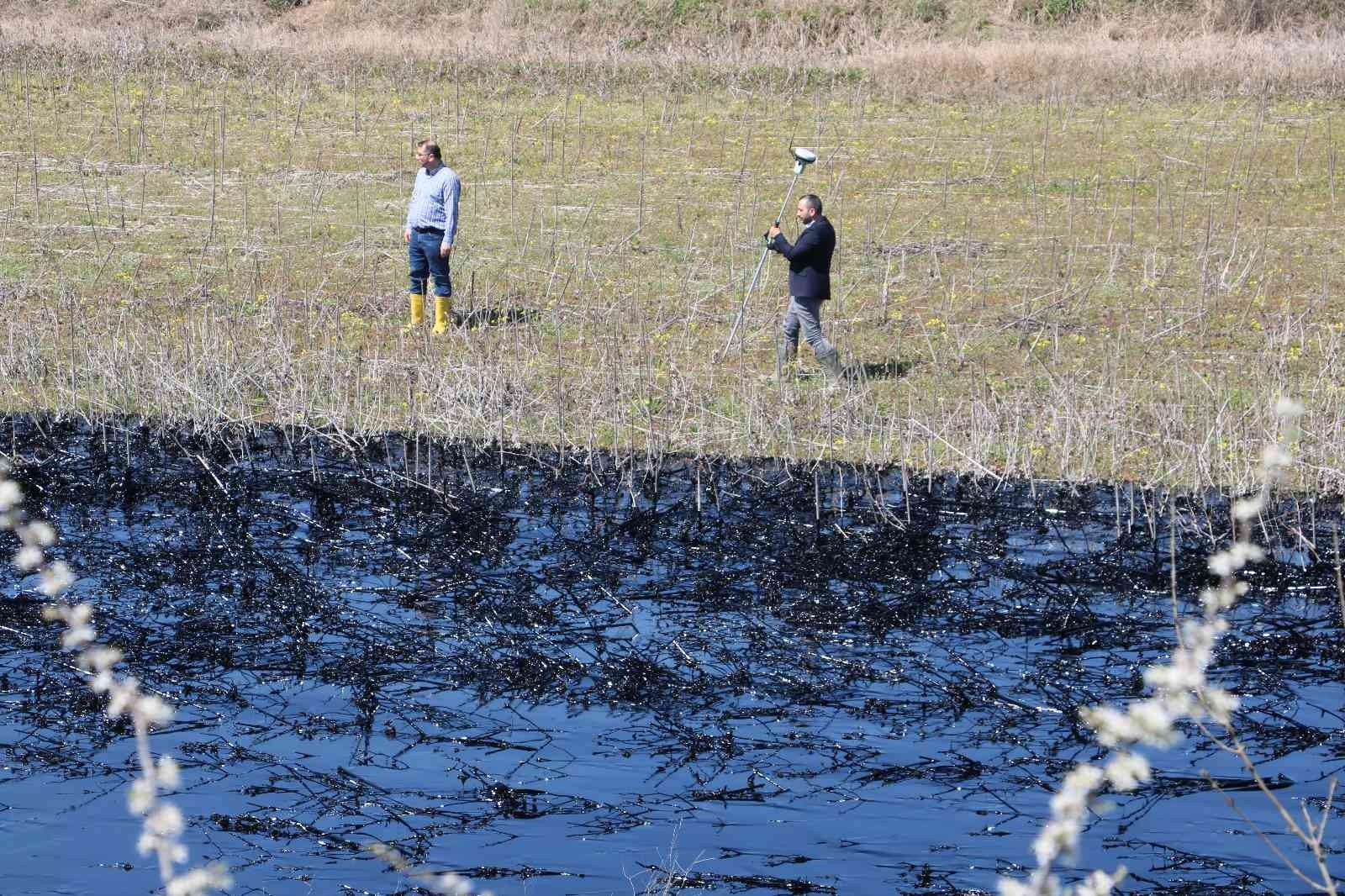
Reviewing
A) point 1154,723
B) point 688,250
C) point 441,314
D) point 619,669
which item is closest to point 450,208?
point 441,314

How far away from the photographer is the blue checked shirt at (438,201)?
447 inches

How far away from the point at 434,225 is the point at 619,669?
233 inches

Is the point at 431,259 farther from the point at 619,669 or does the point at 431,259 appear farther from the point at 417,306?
the point at 619,669

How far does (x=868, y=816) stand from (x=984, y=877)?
0.49 m

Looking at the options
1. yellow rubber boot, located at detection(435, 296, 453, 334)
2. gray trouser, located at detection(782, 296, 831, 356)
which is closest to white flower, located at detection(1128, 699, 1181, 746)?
gray trouser, located at detection(782, 296, 831, 356)

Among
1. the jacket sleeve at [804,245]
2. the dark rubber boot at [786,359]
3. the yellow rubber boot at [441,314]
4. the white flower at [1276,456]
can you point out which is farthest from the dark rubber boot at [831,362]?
the white flower at [1276,456]

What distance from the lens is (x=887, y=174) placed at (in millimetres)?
18375

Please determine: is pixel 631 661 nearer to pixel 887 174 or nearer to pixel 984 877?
pixel 984 877

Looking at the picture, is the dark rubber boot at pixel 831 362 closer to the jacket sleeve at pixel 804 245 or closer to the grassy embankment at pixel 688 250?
the grassy embankment at pixel 688 250

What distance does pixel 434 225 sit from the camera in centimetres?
1148

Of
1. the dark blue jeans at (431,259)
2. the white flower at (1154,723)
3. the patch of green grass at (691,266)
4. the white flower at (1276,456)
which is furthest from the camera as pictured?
the dark blue jeans at (431,259)

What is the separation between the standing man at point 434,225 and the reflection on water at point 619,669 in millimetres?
2447

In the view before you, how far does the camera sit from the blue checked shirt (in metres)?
11.4

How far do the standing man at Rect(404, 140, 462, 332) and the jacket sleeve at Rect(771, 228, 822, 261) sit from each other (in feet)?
8.16
